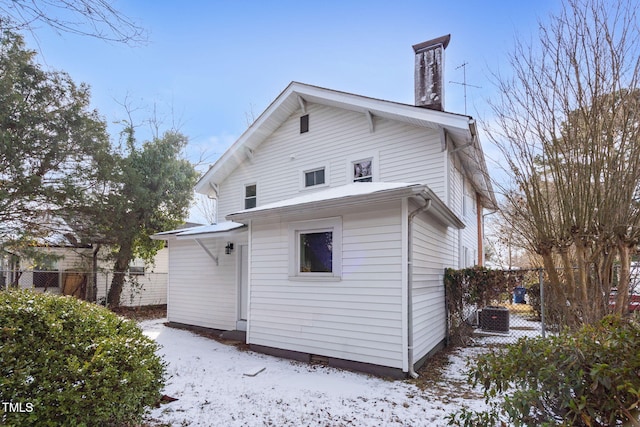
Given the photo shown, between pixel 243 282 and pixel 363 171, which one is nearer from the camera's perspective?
pixel 363 171

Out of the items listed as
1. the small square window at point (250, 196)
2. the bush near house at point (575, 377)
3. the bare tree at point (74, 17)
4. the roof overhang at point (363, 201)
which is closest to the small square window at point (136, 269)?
the small square window at point (250, 196)

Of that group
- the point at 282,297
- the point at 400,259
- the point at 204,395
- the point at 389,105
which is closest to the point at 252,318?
the point at 282,297

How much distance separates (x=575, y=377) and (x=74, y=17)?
162 inches

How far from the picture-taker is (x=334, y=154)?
930cm

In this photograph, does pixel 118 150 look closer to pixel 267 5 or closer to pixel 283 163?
pixel 283 163

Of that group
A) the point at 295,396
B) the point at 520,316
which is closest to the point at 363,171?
the point at 295,396

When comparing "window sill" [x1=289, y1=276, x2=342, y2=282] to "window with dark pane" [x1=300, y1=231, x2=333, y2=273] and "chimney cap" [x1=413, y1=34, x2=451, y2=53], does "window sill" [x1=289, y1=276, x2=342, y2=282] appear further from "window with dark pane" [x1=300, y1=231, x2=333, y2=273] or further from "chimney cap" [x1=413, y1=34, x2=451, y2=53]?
"chimney cap" [x1=413, y1=34, x2=451, y2=53]

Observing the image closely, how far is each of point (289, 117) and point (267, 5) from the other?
5978mm

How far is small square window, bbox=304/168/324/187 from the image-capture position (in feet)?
31.2

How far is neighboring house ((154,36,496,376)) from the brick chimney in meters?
0.03

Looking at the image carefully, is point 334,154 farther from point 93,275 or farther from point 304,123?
point 93,275

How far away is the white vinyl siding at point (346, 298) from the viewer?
5754 millimetres

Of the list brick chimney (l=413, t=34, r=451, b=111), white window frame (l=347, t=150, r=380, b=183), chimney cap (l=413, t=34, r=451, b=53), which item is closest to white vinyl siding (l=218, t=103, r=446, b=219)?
white window frame (l=347, t=150, r=380, b=183)

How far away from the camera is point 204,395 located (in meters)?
4.77
